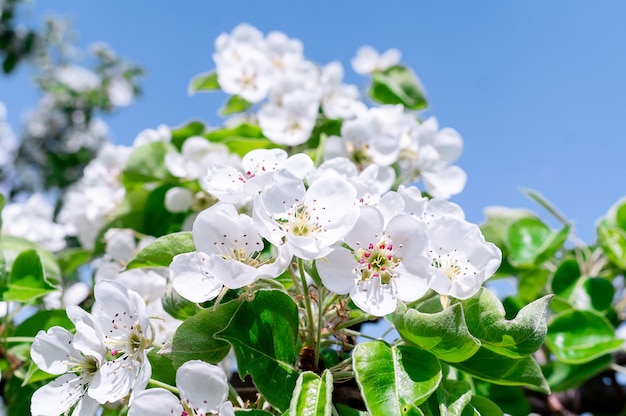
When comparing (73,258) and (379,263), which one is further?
(73,258)

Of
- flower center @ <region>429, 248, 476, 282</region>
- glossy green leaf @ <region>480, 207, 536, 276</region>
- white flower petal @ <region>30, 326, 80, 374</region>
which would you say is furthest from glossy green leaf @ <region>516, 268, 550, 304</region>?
white flower petal @ <region>30, 326, 80, 374</region>

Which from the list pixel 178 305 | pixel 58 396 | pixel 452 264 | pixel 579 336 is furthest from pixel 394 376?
pixel 579 336

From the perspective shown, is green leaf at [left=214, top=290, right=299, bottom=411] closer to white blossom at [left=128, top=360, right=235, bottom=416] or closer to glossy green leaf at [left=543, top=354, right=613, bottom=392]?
white blossom at [left=128, top=360, right=235, bottom=416]

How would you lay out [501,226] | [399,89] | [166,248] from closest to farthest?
[166,248] < [501,226] < [399,89]

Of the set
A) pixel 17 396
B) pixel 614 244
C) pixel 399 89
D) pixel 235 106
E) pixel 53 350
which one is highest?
pixel 399 89

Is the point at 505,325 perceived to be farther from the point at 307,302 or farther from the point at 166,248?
the point at 166,248

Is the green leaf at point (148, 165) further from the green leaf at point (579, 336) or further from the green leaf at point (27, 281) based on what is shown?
the green leaf at point (579, 336)
